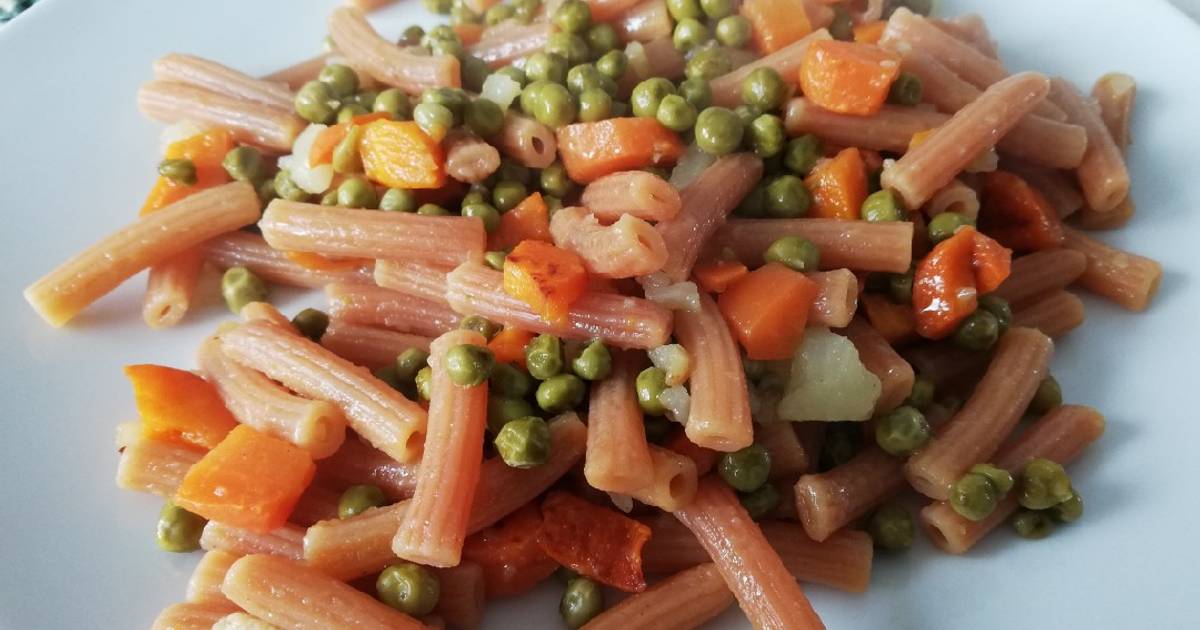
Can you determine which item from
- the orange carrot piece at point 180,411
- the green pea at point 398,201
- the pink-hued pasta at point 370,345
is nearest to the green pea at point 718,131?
the green pea at point 398,201

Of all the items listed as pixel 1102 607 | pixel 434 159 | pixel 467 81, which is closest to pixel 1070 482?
pixel 1102 607

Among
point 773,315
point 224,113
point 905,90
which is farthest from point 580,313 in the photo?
point 224,113

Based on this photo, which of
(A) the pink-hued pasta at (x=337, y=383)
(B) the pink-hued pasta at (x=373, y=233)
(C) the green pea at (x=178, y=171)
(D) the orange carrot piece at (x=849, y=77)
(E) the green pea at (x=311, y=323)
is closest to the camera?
(A) the pink-hued pasta at (x=337, y=383)

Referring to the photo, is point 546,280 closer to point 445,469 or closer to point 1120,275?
point 445,469

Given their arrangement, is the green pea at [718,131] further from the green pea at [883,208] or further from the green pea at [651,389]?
the green pea at [651,389]

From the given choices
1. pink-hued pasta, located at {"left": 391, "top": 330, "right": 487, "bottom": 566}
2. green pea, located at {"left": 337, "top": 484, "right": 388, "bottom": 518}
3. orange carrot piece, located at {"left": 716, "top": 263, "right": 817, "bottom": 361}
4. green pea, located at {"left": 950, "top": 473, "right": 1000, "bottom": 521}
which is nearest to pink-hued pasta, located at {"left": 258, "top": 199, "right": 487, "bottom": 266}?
pink-hued pasta, located at {"left": 391, "top": 330, "right": 487, "bottom": 566}
